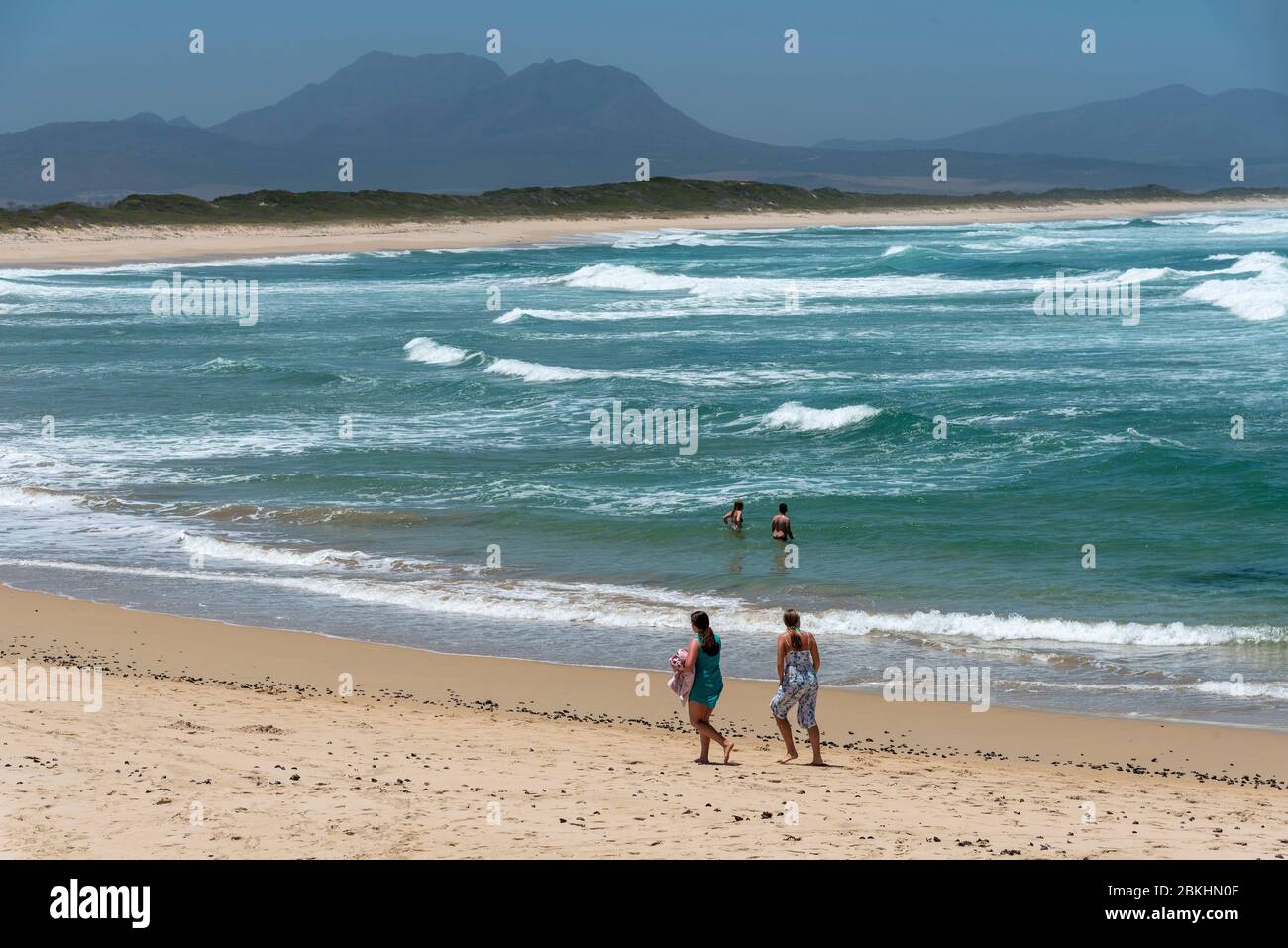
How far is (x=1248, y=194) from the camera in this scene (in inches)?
6398

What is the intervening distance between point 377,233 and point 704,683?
8666cm

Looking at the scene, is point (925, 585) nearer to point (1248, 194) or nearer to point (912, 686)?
point (912, 686)

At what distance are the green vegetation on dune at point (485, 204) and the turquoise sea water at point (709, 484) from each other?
4576 centimetres

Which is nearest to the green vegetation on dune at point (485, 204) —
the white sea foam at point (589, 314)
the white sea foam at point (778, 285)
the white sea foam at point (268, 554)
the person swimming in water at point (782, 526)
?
the white sea foam at point (778, 285)

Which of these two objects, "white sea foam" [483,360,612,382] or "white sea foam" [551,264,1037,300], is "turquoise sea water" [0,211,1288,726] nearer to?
"white sea foam" [483,360,612,382]

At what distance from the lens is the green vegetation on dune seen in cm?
8862

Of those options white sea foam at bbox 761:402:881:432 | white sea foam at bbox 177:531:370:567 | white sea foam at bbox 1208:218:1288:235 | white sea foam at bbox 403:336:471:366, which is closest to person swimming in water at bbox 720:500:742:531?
white sea foam at bbox 177:531:370:567

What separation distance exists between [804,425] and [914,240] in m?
62.5

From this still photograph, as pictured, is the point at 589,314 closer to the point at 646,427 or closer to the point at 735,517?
the point at 646,427

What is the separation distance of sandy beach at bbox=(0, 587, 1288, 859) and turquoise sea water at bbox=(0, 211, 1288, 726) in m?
1.14

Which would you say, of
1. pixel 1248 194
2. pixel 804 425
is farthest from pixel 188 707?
pixel 1248 194

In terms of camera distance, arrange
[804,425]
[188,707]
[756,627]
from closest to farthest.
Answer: [188,707]
[756,627]
[804,425]

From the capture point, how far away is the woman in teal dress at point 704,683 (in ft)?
33.6

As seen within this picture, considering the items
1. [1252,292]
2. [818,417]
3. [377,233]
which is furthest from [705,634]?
[377,233]
